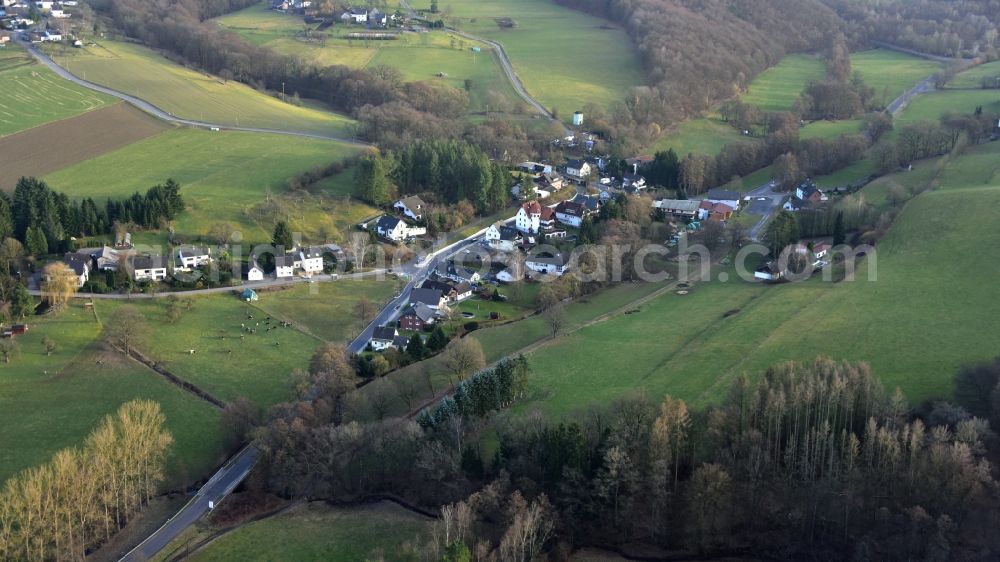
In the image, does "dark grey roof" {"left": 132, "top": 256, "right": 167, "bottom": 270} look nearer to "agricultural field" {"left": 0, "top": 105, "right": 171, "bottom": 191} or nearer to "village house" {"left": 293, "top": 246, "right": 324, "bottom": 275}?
"village house" {"left": 293, "top": 246, "right": 324, "bottom": 275}

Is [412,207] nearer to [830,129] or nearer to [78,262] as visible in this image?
[78,262]

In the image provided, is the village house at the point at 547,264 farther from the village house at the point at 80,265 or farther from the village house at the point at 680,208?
the village house at the point at 80,265

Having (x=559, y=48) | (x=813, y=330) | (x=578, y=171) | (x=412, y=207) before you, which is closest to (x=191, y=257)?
(x=412, y=207)

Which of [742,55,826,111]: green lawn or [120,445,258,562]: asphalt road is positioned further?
[742,55,826,111]: green lawn

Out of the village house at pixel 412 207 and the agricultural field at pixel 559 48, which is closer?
the village house at pixel 412 207

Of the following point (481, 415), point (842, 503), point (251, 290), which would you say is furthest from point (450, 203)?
point (842, 503)

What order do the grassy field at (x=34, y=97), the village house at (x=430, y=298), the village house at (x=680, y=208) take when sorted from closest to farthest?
the village house at (x=430, y=298)
the village house at (x=680, y=208)
the grassy field at (x=34, y=97)

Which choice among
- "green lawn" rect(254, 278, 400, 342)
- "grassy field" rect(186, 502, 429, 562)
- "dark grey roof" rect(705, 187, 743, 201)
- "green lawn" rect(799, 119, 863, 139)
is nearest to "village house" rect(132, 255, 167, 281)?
"green lawn" rect(254, 278, 400, 342)

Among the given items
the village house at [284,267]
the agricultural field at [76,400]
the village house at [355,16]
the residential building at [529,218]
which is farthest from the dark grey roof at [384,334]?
the village house at [355,16]
